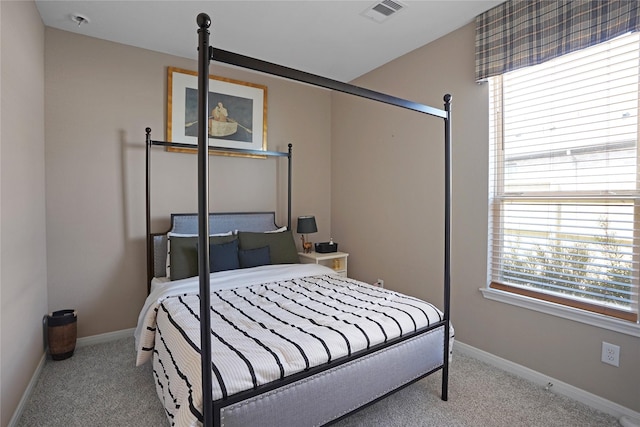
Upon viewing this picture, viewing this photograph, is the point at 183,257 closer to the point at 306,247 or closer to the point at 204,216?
the point at 306,247

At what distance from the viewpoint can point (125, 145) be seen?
3.02 m

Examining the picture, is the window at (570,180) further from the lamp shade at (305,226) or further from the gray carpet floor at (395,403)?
the lamp shade at (305,226)

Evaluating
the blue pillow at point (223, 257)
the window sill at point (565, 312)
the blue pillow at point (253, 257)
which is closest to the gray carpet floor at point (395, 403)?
the window sill at point (565, 312)

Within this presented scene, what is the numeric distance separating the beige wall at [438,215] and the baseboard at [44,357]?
248cm

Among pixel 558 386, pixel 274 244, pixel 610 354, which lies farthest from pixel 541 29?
pixel 274 244

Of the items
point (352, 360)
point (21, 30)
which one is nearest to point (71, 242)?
point (21, 30)

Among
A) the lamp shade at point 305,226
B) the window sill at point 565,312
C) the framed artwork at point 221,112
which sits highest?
the framed artwork at point 221,112

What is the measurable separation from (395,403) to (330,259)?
1962mm

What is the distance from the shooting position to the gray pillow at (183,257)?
2713 mm

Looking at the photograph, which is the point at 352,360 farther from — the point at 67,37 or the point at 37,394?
the point at 67,37

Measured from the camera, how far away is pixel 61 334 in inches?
99.6

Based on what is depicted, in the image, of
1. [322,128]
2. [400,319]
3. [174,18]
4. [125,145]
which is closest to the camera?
[400,319]

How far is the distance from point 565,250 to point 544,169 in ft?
1.84

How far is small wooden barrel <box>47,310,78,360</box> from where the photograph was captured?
2.51 meters
